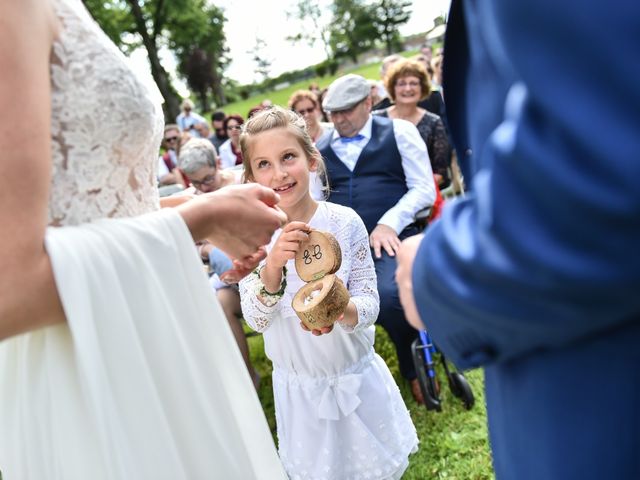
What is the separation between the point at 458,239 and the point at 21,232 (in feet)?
2.53

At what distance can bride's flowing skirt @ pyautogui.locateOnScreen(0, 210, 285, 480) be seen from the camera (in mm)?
1138

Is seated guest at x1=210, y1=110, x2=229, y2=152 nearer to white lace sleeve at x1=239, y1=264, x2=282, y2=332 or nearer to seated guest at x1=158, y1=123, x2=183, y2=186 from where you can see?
seated guest at x1=158, y1=123, x2=183, y2=186

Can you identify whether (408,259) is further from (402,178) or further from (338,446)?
(402,178)

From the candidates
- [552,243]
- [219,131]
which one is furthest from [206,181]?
[219,131]

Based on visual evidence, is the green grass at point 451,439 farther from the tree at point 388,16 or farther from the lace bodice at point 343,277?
the tree at point 388,16

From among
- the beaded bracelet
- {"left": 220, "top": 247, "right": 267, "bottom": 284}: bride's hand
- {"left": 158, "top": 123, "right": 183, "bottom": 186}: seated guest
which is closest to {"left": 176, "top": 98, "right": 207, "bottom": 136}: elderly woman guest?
{"left": 158, "top": 123, "right": 183, "bottom": 186}: seated guest

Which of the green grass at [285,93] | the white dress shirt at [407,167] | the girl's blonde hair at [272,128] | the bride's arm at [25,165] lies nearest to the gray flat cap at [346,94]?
the white dress shirt at [407,167]

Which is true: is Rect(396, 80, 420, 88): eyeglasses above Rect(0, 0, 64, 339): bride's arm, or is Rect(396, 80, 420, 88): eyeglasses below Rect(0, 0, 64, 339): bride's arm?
below

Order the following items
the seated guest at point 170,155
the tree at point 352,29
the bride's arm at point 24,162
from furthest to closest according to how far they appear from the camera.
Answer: the tree at point 352,29, the seated guest at point 170,155, the bride's arm at point 24,162

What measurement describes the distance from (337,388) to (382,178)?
1994 mm

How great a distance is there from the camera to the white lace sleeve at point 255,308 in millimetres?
2527

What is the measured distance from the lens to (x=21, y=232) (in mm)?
1011

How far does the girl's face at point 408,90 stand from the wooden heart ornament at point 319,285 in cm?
389

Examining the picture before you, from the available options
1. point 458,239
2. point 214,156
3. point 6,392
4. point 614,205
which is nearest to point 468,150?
point 458,239
